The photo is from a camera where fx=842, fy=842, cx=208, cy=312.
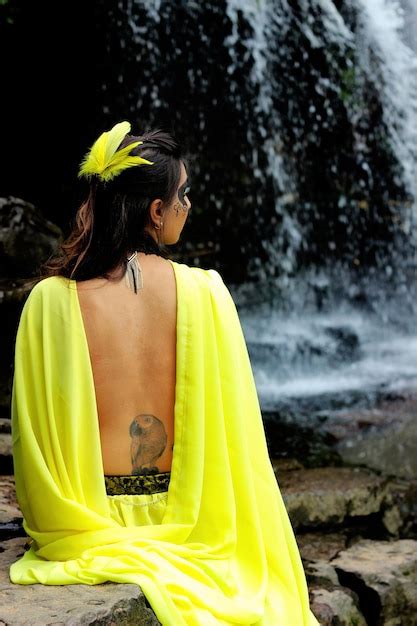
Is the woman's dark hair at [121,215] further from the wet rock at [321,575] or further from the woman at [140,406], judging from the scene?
the wet rock at [321,575]

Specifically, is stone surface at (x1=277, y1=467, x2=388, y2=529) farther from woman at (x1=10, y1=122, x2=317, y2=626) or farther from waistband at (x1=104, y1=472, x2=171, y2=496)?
waistband at (x1=104, y1=472, x2=171, y2=496)

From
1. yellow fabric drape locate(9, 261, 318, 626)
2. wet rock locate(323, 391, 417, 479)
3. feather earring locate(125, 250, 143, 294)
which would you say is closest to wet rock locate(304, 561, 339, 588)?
yellow fabric drape locate(9, 261, 318, 626)

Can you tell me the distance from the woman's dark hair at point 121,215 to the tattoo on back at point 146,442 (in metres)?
0.39

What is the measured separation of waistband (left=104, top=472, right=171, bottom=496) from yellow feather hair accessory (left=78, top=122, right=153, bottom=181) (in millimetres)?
810

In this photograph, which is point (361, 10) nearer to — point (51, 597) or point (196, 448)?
point (196, 448)

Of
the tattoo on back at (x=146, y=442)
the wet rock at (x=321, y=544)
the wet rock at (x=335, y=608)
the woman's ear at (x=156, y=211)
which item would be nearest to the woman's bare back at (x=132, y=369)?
the tattoo on back at (x=146, y=442)

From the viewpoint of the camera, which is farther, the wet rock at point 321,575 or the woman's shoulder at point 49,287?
the wet rock at point 321,575

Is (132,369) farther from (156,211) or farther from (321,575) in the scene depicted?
(321,575)

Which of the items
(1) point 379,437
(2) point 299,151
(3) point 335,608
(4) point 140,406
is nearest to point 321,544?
(3) point 335,608

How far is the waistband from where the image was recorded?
2256mm

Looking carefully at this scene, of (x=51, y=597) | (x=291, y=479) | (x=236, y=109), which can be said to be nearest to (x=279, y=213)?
(x=236, y=109)

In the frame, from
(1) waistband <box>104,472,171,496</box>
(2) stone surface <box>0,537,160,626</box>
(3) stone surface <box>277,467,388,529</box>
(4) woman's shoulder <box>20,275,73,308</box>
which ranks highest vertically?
(4) woman's shoulder <box>20,275,73,308</box>

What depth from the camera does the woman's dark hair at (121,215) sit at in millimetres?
2277

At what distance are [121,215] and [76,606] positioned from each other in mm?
1009
